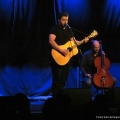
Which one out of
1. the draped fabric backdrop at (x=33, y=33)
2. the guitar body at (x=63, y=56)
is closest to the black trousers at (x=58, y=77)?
the guitar body at (x=63, y=56)

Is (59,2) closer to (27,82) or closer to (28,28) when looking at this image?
(28,28)

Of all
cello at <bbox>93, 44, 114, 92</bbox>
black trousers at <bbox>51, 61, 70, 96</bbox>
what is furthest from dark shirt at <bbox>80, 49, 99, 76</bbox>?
black trousers at <bbox>51, 61, 70, 96</bbox>

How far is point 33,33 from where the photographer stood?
7.97 meters

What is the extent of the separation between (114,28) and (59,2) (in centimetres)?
148

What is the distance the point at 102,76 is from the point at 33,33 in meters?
2.24

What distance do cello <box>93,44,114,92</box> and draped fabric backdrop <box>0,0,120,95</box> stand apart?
1.41 metres

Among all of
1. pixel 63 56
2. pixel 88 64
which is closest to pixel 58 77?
pixel 63 56

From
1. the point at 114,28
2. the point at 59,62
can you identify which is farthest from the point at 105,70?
the point at 114,28

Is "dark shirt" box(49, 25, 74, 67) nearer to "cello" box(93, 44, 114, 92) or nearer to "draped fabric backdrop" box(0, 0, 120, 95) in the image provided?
"cello" box(93, 44, 114, 92)

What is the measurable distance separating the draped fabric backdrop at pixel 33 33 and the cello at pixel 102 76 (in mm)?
1407

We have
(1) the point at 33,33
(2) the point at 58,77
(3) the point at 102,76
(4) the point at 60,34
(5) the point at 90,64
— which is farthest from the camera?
(1) the point at 33,33

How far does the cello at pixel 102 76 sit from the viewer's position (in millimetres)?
6605

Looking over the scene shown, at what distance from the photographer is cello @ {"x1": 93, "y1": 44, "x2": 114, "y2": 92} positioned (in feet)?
21.7

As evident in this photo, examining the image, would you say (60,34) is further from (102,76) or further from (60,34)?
(102,76)
